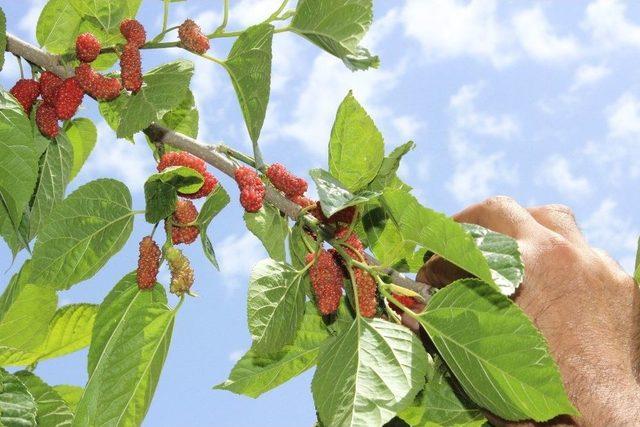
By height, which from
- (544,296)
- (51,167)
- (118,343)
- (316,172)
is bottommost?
(544,296)

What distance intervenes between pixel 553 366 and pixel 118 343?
68cm

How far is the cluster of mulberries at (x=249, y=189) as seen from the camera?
1355 mm

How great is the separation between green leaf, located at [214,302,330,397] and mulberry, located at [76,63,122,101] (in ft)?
1.66

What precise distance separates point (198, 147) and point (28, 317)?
40 cm

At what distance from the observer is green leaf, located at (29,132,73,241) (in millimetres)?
1578

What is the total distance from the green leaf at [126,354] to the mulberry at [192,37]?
402 mm

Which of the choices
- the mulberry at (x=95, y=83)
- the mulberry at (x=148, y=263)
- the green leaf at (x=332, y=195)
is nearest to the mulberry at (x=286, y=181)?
the green leaf at (x=332, y=195)

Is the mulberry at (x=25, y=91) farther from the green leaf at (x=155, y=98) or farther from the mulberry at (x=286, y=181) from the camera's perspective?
the mulberry at (x=286, y=181)

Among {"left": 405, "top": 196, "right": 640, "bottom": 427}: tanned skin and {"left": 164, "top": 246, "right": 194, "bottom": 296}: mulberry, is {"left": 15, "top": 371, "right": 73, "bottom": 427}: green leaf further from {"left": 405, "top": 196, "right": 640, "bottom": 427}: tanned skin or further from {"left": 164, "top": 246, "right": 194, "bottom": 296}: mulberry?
{"left": 405, "top": 196, "right": 640, "bottom": 427}: tanned skin

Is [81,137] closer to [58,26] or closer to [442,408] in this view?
[58,26]

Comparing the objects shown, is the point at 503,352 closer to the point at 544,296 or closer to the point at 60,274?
the point at 544,296

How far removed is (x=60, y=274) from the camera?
1461mm

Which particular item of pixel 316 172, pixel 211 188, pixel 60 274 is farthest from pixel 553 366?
pixel 60 274

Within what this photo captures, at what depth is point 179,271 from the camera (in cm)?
141
